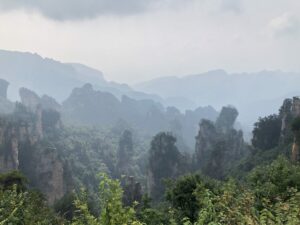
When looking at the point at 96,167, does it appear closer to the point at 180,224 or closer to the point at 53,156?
the point at 53,156

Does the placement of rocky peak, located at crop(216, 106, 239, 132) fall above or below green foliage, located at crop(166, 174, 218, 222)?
above

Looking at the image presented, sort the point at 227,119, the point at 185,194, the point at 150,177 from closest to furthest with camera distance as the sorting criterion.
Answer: the point at 185,194 → the point at 150,177 → the point at 227,119

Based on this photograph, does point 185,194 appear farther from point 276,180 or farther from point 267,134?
point 267,134

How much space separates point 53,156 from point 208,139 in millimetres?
40056

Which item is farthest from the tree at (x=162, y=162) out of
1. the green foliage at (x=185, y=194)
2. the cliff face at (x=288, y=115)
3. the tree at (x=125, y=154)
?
the green foliage at (x=185, y=194)

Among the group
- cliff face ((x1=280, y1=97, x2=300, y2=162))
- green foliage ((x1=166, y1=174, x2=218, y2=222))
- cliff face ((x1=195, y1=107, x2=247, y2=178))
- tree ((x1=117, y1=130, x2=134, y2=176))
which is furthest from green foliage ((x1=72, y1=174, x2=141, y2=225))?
tree ((x1=117, y1=130, x2=134, y2=176))

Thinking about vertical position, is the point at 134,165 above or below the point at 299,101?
below

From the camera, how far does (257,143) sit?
3351 inches

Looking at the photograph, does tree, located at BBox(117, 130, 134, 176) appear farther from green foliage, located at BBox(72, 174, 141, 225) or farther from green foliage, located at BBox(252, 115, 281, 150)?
green foliage, located at BBox(72, 174, 141, 225)

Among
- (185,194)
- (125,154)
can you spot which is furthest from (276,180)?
(125,154)

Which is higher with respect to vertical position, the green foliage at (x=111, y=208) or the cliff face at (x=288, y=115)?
the cliff face at (x=288, y=115)

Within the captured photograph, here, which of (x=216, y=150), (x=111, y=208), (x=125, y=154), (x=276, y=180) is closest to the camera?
(x=111, y=208)

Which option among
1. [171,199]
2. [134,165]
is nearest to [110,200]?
[171,199]

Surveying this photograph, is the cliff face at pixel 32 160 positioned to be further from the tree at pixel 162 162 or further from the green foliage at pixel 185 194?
the green foliage at pixel 185 194
